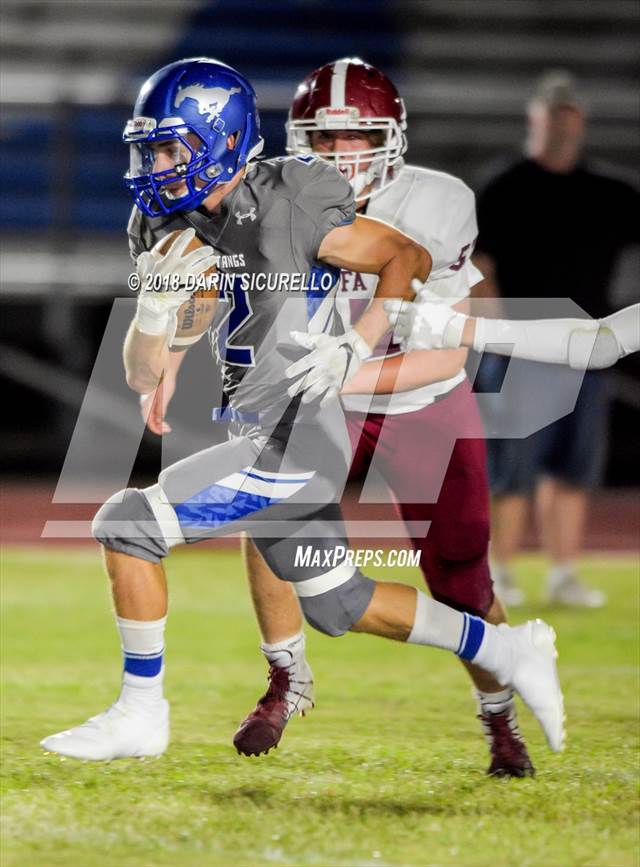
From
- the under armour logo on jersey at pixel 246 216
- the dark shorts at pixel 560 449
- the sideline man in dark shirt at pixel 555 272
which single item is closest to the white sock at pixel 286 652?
the under armour logo on jersey at pixel 246 216

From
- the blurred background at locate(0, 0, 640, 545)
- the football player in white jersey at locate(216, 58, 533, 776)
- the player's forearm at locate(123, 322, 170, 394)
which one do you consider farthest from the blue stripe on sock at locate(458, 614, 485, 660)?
the blurred background at locate(0, 0, 640, 545)

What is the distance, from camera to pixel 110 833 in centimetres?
248

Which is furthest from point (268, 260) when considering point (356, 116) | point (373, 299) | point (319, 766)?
point (319, 766)

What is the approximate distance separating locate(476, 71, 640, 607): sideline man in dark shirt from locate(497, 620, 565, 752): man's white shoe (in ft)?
6.80

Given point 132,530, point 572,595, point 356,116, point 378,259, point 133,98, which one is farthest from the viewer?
point 133,98

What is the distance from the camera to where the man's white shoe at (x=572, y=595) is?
493cm

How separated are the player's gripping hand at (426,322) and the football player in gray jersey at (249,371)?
0.19ft

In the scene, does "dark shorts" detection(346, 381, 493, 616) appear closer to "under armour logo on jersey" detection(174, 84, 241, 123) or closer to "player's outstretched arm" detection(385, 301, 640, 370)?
"player's outstretched arm" detection(385, 301, 640, 370)

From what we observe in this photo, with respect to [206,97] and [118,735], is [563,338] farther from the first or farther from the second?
[118,735]

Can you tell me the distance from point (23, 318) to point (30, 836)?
5.38 m

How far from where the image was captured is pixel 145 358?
→ 107 inches

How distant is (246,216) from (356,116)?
0.64m

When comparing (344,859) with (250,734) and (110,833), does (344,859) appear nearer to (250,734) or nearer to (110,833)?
(110,833)

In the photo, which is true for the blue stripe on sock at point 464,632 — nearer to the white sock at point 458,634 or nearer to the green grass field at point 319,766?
the white sock at point 458,634
